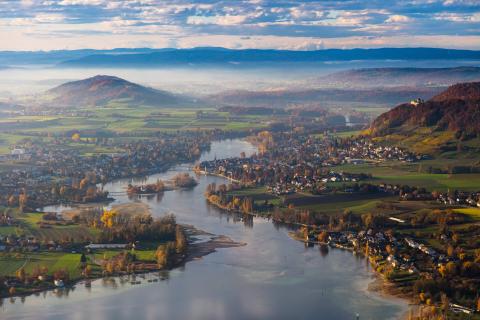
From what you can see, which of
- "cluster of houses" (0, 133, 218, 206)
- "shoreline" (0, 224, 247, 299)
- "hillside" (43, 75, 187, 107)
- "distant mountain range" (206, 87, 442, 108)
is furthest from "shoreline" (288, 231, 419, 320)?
"hillside" (43, 75, 187, 107)

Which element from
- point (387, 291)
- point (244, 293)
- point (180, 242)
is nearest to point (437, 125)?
point (180, 242)

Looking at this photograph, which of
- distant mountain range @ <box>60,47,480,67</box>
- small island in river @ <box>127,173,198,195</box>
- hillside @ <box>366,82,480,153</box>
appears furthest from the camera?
distant mountain range @ <box>60,47,480,67</box>

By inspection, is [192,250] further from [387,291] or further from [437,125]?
[437,125]

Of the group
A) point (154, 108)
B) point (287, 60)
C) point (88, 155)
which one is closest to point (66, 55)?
point (287, 60)

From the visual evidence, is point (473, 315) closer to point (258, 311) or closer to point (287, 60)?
point (258, 311)

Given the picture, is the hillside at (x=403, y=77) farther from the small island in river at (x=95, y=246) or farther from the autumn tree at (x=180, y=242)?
the autumn tree at (x=180, y=242)

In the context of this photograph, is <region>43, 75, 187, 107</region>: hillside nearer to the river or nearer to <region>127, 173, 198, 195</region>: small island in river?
<region>127, 173, 198, 195</region>: small island in river

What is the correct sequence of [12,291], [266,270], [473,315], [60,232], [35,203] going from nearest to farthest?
[473,315] → [12,291] → [266,270] → [60,232] → [35,203]
